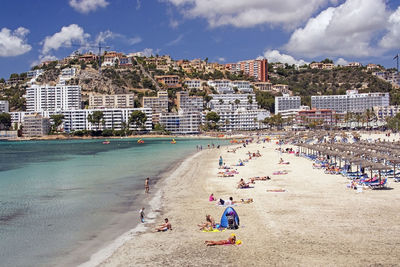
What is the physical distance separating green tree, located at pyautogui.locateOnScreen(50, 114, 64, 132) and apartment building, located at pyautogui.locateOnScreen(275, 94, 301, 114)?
7195 centimetres

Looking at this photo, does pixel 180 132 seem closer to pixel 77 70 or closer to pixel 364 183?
pixel 77 70

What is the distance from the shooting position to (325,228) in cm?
1424

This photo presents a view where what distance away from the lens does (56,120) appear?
12769cm

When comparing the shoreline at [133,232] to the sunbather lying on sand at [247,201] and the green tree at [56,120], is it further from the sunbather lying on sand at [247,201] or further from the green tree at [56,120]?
the green tree at [56,120]

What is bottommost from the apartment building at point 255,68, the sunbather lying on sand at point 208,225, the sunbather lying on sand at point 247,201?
the sunbather lying on sand at point 208,225

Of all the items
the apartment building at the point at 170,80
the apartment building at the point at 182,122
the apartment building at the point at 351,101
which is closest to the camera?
the apartment building at the point at 182,122

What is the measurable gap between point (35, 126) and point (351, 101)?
105065 mm

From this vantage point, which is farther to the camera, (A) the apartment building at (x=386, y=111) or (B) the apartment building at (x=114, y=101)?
(B) the apartment building at (x=114, y=101)

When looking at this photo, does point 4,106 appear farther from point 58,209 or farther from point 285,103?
point 58,209

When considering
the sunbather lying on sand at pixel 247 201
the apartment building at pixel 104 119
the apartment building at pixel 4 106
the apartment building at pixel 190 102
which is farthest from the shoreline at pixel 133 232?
the apartment building at pixel 4 106

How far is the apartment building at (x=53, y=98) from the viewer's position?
143000 mm

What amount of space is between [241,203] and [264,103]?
132802 mm

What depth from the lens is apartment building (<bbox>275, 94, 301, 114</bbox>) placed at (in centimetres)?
14475

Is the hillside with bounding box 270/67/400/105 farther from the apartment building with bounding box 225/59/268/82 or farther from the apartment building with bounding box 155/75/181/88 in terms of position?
the apartment building with bounding box 155/75/181/88
